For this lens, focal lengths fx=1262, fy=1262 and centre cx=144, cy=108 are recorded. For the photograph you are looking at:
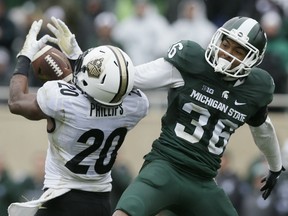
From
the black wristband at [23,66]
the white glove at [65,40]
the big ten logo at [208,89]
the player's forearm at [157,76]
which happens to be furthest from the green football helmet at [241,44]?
the black wristband at [23,66]

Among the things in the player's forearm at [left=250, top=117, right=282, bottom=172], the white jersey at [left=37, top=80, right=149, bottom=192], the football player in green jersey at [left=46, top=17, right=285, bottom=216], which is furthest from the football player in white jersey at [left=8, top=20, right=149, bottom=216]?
the player's forearm at [left=250, top=117, right=282, bottom=172]

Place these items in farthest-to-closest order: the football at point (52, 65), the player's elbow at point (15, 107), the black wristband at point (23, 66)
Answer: the football at point (52, 65) < the black wristband at point (23, 66) < the player's elbow at point (15, 107)

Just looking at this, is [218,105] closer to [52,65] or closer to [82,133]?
[82,133]

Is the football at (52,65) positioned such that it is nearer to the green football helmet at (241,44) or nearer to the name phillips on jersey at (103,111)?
the name phillips on jersey at (103,111)

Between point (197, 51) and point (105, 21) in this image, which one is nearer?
point (197, 51)

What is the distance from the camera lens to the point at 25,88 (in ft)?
26.2

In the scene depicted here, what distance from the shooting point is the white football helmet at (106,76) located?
25.5 ft

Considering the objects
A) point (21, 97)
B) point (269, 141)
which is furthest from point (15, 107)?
point (269, 141)

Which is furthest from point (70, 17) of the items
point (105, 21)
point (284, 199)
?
point (284, 199)

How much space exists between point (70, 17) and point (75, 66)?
600 cm

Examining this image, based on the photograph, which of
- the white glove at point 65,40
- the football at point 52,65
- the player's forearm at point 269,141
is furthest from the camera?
the player's forearm at point 269,141

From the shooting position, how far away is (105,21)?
1443 cm

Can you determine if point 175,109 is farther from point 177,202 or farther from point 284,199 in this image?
point 284,199

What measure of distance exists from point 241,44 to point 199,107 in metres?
0.49
